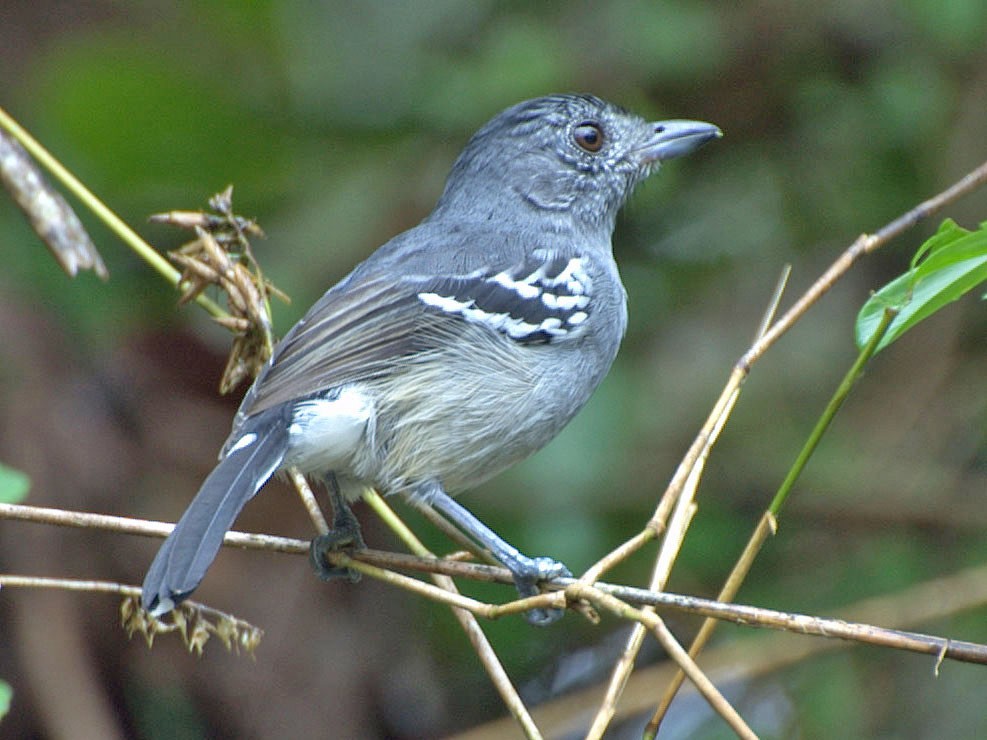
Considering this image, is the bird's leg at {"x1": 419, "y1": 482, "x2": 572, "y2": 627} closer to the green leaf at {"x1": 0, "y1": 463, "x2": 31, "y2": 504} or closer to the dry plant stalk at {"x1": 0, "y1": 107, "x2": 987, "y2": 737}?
the dry plant stalk at {"x1": 0, "y1": 107, "x2": 987, "y2": 737}

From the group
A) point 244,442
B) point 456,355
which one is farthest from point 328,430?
point 456,355

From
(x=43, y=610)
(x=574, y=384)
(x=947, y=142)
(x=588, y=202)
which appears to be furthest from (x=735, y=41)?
(x=43, y=610)

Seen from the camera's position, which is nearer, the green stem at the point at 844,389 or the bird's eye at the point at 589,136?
the green stem at the point at 844,389

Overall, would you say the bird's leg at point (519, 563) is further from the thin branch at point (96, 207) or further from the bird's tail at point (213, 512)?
the thin branch at point (96, 207)

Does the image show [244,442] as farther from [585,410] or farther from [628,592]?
[585,410]

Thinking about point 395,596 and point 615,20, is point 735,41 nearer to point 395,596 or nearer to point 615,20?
point 615,20

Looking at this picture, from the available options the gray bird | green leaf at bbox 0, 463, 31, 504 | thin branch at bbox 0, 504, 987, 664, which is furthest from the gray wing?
green leaf at bbox 0, 463, 31, 504

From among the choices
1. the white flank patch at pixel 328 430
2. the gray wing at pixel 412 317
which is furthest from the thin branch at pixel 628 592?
the gray wing at pixel 412 317
